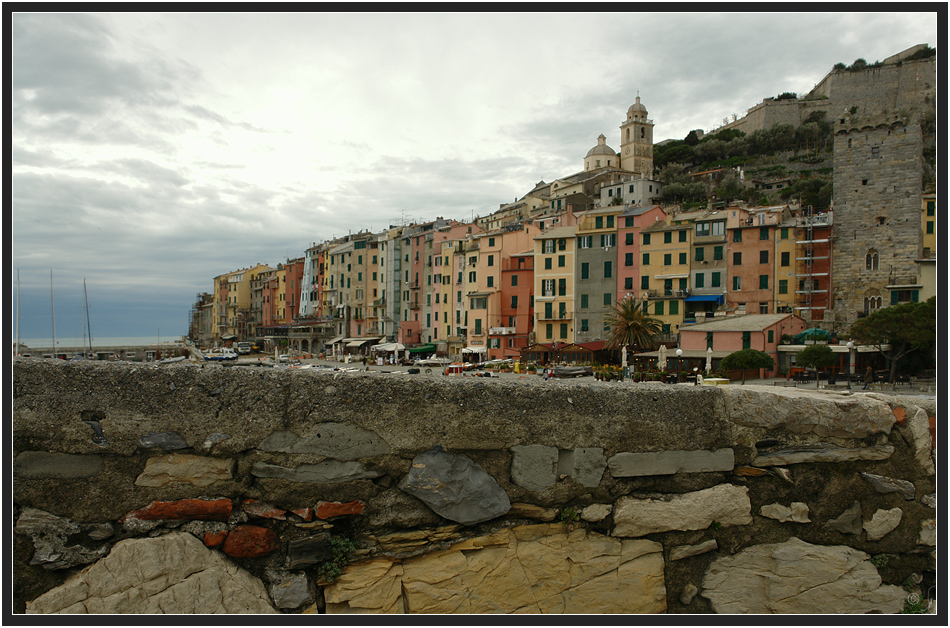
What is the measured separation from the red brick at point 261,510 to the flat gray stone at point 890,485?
11.6ft

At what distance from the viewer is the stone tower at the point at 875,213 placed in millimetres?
38656

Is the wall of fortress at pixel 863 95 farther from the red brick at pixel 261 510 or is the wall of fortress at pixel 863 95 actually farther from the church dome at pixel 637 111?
the red brick at pixel 261 510

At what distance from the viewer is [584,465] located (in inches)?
138

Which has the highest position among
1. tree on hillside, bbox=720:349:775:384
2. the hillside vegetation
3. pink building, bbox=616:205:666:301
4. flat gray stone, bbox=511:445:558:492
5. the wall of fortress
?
the wall of fortress

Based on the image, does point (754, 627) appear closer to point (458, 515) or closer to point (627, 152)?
point (458, 515)

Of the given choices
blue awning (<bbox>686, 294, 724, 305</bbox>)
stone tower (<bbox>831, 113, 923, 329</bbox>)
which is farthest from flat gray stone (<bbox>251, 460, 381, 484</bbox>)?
stone tower (<bbox>831, 113, 923, 329</bbox>)

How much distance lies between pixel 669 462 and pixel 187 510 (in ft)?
9.26

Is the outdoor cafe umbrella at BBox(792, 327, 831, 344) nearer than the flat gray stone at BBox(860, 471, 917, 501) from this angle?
No

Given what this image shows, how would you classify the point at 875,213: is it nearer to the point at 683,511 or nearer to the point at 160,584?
the point at 683,511

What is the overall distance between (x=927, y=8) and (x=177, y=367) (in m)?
4.83

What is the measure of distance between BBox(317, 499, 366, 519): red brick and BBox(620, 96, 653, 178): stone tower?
317 ft

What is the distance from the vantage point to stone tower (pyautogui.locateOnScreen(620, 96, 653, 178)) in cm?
9431

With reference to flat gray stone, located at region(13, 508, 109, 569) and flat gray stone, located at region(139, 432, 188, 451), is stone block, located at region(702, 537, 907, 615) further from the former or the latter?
flat gray stone, located at region(13, 508, 109, 569)

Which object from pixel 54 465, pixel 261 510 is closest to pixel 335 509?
pixel 261 510
